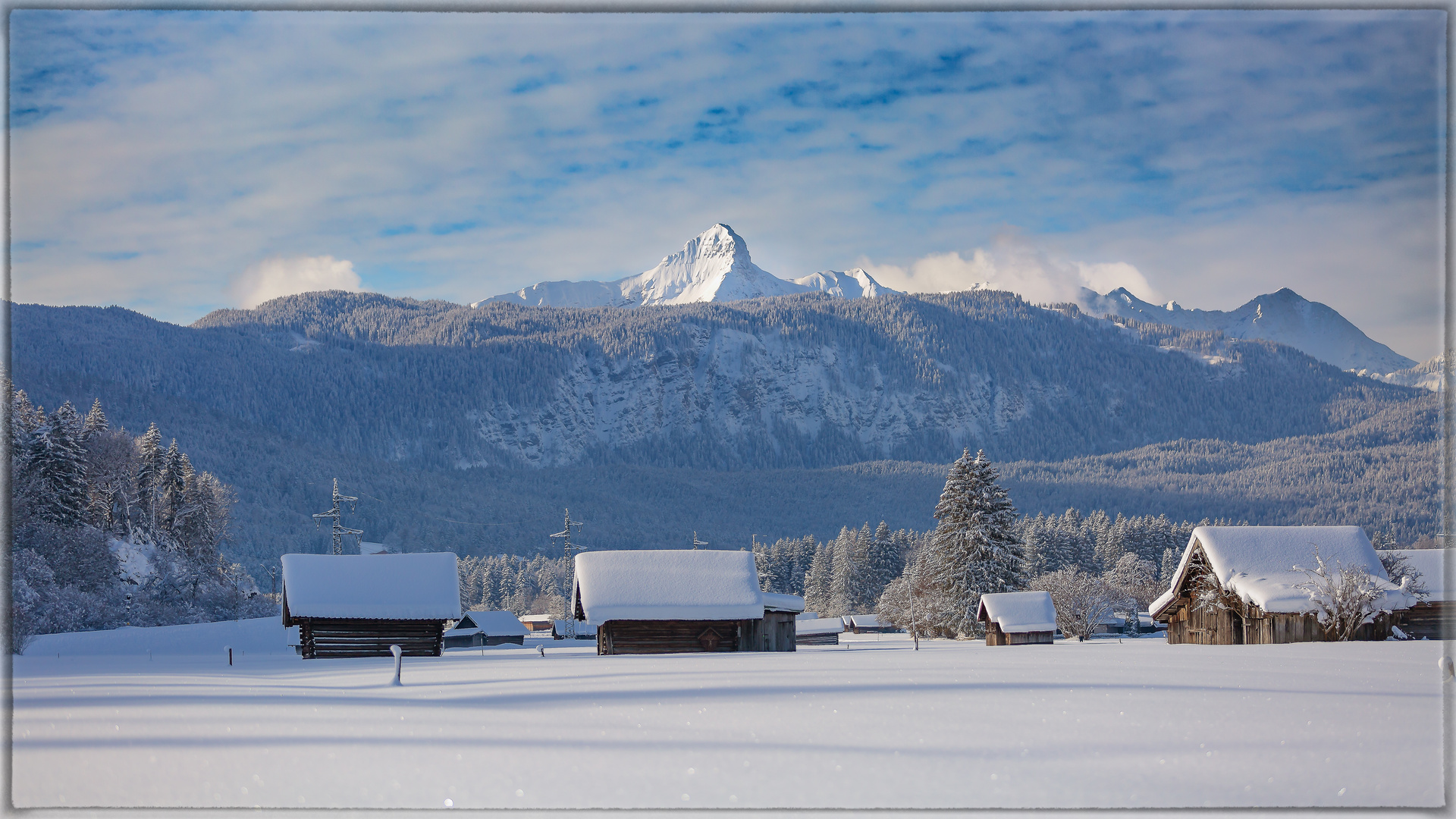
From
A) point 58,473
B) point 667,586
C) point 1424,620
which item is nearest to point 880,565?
point 667,586

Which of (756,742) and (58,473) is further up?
(58,473)

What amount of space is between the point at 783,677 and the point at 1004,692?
5.82 meters

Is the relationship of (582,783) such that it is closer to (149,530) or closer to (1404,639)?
(1404,639)

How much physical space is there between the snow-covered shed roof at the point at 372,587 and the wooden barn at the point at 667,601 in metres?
4.86

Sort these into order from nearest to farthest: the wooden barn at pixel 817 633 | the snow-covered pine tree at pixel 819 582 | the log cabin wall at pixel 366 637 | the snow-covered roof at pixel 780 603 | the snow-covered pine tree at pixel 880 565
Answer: the log cabin wall at pixel 366 637
the snow-covered roof at pixel 780 603
the wooden barn at pixel 817 633
the snow-covered pine tree at pixel 880 565
the snow-covered pine tree at pixel 819 582

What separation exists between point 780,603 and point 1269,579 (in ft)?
58.5

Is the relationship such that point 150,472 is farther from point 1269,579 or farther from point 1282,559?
point 1282,559

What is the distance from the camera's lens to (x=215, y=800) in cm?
961

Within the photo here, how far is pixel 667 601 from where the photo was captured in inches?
1560

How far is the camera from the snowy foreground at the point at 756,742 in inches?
379

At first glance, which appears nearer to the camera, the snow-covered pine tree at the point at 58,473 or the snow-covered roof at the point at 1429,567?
the snow-covered roof at the point at 1429,567

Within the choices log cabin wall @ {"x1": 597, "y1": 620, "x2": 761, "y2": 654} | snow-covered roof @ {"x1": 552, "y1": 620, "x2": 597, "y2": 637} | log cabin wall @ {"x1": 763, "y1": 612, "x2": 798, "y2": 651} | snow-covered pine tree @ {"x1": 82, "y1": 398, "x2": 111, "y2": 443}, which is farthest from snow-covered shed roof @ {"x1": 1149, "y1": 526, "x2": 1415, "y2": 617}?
snow-covered pine tree @ {"x1": 82, "y1": 398, "x2": 111, "y2": 443}

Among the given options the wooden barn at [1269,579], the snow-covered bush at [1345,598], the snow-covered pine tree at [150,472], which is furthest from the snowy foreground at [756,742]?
the snow-covered pine tree at [150,472]

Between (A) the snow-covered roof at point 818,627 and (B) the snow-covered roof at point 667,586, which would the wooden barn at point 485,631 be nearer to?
(A) the snow-covered roof at point 818,627
